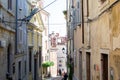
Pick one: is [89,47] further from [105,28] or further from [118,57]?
[118,57]

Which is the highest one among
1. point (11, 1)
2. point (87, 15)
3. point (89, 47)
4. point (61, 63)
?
point (11, 1)

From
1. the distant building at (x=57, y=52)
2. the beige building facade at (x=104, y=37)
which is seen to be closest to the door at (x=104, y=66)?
the beige building facade at (x=104, y=37)

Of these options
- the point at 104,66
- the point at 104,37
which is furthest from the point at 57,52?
the point at 104,37

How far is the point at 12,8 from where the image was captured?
15.3 meters

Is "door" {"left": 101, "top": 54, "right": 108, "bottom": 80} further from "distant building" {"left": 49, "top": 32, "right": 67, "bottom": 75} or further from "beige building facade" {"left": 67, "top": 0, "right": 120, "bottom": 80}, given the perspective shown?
"distant building" {"left": 49, "top": 32, "right": 67, "bottom": 75}

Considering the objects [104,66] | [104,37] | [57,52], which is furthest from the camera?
[57,52]

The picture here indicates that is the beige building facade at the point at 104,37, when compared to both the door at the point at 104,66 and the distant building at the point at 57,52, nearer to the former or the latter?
the door at the point at 104,66

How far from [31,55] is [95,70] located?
1663 cm

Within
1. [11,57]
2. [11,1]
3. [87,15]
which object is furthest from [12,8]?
[87,15]

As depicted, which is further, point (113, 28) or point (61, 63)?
point (61, 63)

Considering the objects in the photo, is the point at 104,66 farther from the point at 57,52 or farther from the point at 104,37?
the point at 57,52

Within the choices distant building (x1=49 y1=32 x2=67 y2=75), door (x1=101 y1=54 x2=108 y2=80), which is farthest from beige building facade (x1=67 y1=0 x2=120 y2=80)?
distant building (x1=49 y1=32 x2=67 y2=75)

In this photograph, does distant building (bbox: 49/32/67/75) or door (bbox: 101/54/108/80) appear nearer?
door (bbox: 101/54/108/80)

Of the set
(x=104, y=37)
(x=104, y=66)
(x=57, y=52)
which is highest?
(x=104, y=37)
